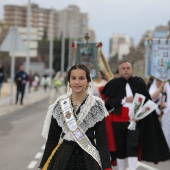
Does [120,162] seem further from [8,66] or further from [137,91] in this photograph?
[8,66]

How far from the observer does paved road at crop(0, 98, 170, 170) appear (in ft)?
29.3

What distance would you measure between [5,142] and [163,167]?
399 cm

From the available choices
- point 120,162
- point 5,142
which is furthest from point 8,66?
point 120,162

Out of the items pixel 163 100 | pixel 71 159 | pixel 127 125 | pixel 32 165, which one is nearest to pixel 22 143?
pixel 32 165

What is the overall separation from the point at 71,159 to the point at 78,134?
22 cm

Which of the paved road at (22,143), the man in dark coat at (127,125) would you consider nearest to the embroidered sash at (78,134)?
the man in dark coat at (127,125)

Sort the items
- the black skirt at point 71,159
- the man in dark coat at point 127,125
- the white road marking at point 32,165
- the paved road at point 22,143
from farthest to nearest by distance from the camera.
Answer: the paved road at point 22,143 → the white road marking at point 32,165 → the man in dark coat at point 127,125 → the black skirt at point 71,159

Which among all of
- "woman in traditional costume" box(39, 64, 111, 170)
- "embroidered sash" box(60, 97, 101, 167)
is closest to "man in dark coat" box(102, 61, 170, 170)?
"woman in traditional costume" box(39, 64, 111, 170)

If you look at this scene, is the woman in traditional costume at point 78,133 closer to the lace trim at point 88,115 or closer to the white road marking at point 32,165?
the lace trim at point 88,115

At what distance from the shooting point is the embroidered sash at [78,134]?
425 cm

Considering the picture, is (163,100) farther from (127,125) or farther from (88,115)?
(88,115)

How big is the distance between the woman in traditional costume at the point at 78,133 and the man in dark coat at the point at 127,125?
112 inches

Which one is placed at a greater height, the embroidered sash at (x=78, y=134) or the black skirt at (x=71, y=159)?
the embroidered sash at (x=78, y=134)

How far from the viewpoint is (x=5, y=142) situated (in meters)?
11.5
